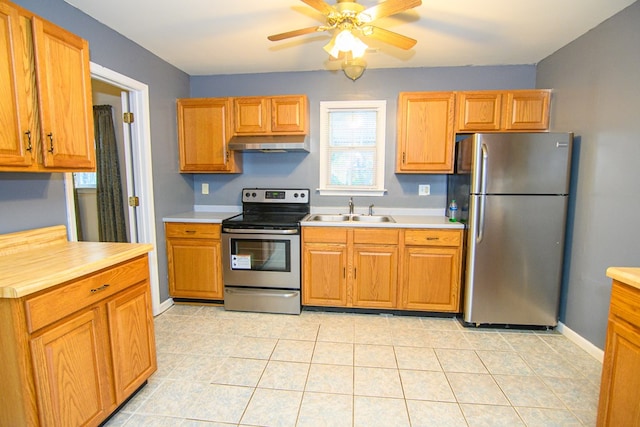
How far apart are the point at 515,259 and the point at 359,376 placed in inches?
62.6

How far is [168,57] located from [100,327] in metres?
2.47

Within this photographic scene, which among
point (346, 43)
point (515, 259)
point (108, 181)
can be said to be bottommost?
point (515, 259)

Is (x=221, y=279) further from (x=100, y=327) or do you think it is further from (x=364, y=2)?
(x=364, y=2)

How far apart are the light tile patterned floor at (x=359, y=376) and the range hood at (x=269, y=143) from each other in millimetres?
1594

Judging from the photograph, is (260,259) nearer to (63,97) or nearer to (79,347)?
(79,347)

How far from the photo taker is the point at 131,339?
66.0 inches

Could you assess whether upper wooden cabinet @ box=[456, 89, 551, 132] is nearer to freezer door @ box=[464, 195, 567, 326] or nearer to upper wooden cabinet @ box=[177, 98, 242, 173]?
freezer door @ box=[464, 195, 567, 326]

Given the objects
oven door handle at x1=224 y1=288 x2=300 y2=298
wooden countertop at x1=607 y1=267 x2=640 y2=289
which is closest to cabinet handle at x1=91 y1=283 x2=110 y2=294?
oven door handle at x1=224 y1=288 x2=300 y2=298

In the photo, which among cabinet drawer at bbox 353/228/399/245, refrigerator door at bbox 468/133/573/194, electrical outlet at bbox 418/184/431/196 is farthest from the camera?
electrical outlet at bbox 418/184/431/196

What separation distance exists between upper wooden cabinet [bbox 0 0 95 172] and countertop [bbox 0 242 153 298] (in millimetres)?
440

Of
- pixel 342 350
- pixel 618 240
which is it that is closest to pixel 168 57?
pixel 342 350

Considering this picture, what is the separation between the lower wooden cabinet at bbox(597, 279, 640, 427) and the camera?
1.20 m

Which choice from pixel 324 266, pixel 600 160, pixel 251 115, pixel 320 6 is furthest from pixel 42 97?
pixel 600 160

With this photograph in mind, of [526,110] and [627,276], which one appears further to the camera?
[526,110]
